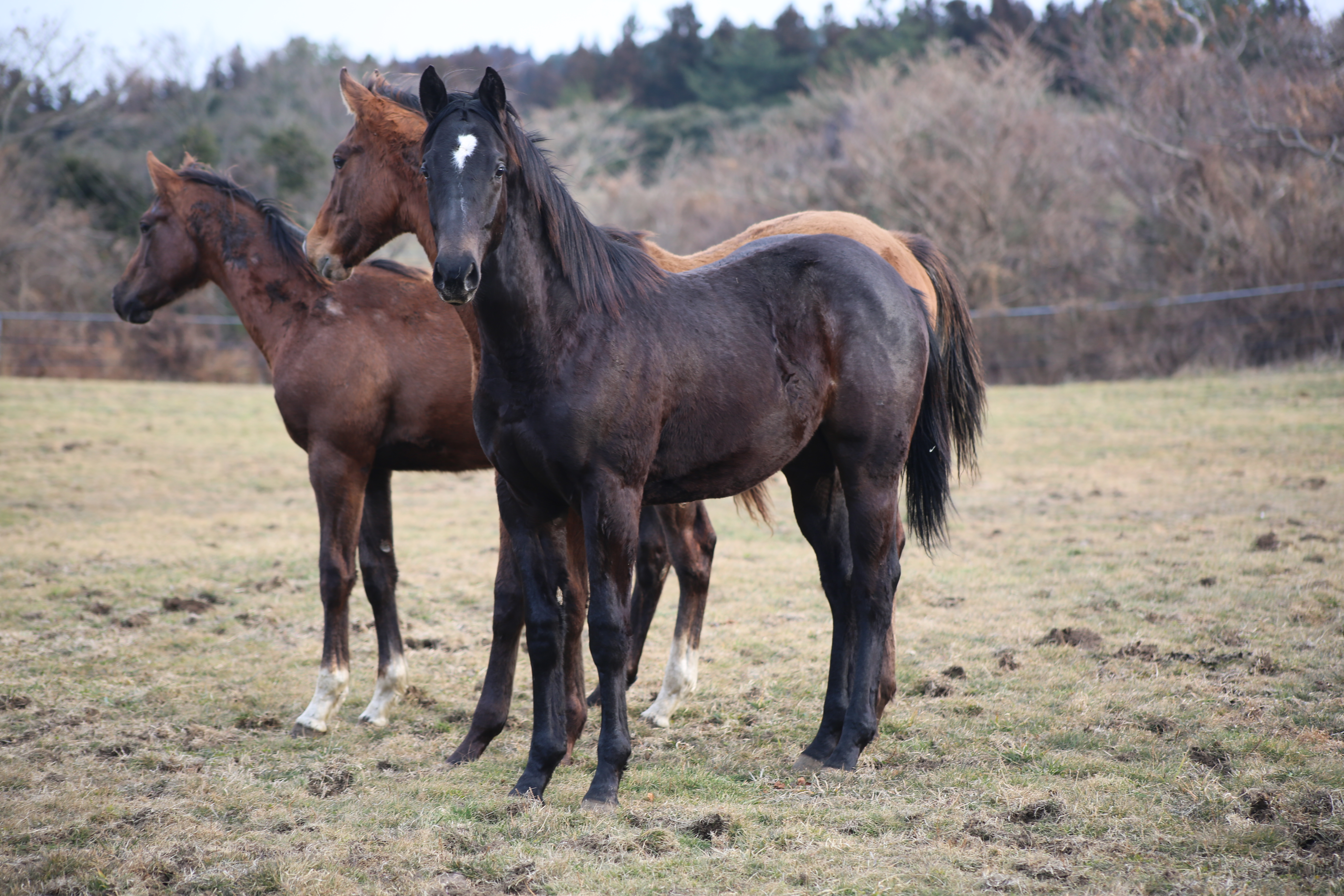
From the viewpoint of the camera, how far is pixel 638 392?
324 cm

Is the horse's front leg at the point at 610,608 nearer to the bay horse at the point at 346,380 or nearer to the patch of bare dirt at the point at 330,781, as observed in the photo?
the bay horse at the point at 346,380

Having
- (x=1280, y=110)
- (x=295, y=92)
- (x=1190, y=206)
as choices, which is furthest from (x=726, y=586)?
(x=295, y=92)

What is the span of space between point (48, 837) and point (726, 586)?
4339 millimetres

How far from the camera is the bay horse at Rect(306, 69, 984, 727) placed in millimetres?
3908

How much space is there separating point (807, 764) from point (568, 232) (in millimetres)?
2041

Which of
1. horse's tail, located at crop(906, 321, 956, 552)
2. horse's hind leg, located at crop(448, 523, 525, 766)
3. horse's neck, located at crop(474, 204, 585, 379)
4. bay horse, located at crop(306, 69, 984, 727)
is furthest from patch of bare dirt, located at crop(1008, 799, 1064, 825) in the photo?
horse's neck, located at crop(474, 204, 585, 379)

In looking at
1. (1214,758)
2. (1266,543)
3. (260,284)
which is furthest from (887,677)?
(1266,543)

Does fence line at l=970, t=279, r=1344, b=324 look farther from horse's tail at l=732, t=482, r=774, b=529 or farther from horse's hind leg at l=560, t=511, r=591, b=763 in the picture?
horse's hind leg at l=560, t=511, r=591, b=763

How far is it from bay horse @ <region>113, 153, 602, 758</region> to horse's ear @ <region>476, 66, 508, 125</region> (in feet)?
4.43

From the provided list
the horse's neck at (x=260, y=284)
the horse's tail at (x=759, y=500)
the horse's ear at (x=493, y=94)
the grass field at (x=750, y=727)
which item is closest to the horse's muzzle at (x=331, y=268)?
the horse's neck at (x=260, y=284)

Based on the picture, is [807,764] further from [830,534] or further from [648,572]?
[648,572]

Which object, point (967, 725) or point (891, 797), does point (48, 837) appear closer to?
point (891, 797)

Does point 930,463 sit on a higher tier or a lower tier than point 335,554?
higher

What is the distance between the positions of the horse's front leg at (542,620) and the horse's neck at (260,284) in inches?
69.0
